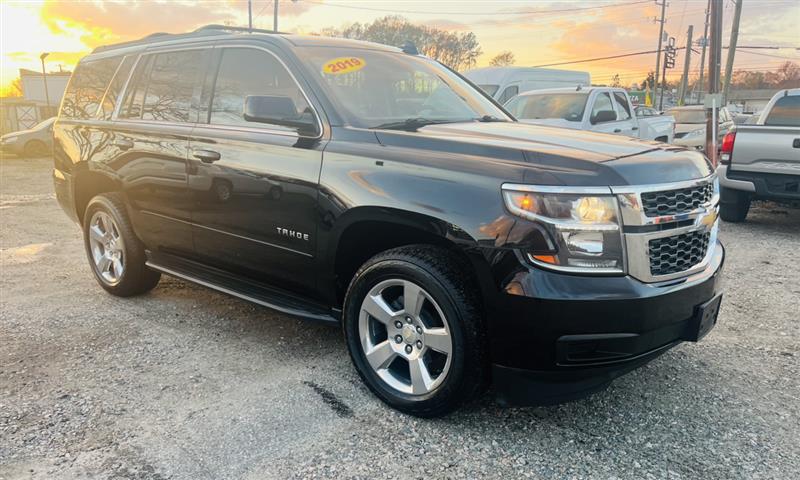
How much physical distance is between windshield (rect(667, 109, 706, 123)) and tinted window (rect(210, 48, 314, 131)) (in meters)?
16.3

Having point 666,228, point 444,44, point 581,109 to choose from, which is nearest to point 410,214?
point 666,228

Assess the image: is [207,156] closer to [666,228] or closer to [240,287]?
[240,287]

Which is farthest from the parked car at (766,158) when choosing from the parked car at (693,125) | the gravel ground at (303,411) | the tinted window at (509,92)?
the tinted window at (509,92)

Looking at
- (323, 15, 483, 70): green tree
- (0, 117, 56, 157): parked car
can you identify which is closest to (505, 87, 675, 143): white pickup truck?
(0, 117, 56, 157): parked car

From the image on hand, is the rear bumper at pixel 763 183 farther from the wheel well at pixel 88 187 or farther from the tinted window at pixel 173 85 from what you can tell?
the wheel well at pixel 88 187

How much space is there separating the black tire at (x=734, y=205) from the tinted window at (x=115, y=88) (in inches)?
289

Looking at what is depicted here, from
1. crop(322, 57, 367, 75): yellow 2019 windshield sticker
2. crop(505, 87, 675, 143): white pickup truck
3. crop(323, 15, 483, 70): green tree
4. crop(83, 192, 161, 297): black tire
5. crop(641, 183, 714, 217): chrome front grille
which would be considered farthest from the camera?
crop(323, 15, 483, 70): green tree

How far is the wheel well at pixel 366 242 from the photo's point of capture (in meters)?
3.03

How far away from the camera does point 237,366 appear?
3697 millimetres

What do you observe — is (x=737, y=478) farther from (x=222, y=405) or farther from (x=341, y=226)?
(x=222, y=405)

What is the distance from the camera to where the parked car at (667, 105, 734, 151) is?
1523 centimetres

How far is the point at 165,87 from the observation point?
4.37 meters

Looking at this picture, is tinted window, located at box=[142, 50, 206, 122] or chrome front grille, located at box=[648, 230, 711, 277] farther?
tinted window, located at box=[142, 50, 206, 122]

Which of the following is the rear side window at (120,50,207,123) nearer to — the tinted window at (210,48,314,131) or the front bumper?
the tinted window at (210,48,314,131)
